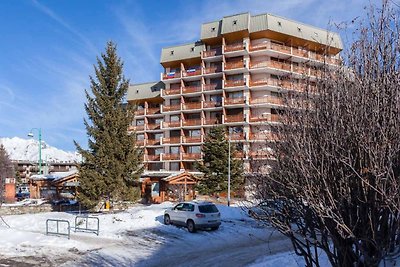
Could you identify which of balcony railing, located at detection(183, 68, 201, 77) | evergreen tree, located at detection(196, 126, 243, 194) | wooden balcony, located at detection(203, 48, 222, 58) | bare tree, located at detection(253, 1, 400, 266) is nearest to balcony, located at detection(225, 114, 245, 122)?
balcony railing, located at detection(183, 68, 201, 77)

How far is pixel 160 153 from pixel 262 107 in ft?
59.6

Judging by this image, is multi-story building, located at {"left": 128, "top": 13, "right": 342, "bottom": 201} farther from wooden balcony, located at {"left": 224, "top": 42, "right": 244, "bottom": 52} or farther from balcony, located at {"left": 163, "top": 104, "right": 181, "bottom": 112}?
balcony, located at {"left": 163, "top": 104, "right": 181, "bottom": 112}

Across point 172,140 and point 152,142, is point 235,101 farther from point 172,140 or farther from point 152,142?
point 152,142

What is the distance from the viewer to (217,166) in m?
39.2

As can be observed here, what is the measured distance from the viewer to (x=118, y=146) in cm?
2839

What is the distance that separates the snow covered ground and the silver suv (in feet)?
1.34

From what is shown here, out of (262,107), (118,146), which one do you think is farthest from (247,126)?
(118,146)

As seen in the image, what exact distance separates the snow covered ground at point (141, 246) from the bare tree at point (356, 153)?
480cm

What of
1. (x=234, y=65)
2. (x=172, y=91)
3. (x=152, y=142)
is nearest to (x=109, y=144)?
(x=234, y=65)

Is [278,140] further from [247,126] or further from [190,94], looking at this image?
[190,94]

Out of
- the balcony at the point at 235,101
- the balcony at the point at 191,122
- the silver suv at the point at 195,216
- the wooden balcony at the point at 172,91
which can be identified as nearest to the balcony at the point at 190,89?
the wooden balcony at the point at 172,91

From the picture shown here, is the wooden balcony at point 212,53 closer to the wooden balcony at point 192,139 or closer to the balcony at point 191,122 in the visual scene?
the balcony at point 191,122

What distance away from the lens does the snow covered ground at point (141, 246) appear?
13.8 m

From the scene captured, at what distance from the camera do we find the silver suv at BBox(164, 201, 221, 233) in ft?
A: 69.9
